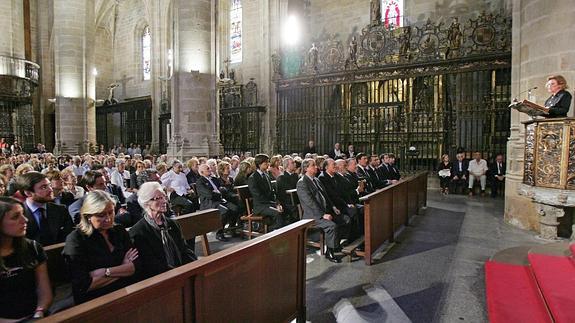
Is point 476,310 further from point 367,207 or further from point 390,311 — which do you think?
point 367,207

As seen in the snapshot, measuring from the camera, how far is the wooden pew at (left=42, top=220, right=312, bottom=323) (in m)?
1.74

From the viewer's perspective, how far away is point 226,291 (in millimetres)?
2432

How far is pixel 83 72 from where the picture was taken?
52.8ft

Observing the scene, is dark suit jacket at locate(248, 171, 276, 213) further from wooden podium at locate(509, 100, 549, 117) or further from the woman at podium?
the woman at podium

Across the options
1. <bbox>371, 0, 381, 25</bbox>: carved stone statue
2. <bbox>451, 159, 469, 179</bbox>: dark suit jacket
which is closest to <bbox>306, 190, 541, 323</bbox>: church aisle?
<bbox>451, 159, 469, 179</bbox>: dark suit jacket

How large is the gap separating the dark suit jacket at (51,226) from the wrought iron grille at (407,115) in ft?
34.5

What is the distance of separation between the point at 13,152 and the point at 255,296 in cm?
1765

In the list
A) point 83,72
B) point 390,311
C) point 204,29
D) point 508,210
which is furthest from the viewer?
point 83,72

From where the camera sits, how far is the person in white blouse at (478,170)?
10906 mm

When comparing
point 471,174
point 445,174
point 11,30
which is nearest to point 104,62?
point 11,30

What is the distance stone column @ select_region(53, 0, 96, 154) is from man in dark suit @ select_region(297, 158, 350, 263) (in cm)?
1395

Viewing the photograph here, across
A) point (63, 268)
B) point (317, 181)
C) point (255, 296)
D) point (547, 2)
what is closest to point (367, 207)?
point (317, 181)

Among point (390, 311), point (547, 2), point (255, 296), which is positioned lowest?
point (390, 311)

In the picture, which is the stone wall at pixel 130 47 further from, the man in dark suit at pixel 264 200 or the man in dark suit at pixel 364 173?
the man in dark suit at pixel 264 200
